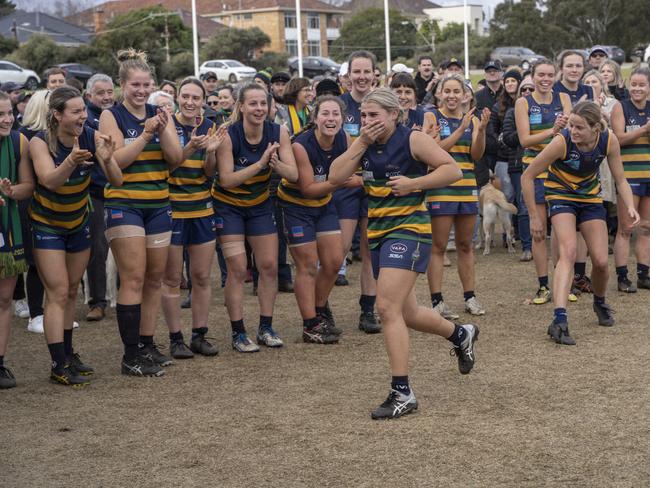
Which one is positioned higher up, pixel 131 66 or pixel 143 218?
pixel 131 66

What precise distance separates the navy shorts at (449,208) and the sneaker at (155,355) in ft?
8.52

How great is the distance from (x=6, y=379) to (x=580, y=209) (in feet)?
15.2

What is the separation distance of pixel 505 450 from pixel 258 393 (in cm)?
204

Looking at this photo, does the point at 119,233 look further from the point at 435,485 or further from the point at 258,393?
the point at 435,485

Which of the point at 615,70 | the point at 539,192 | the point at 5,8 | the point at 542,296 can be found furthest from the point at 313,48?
the point at 539,192

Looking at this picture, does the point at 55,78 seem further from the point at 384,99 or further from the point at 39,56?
the point at 39,56

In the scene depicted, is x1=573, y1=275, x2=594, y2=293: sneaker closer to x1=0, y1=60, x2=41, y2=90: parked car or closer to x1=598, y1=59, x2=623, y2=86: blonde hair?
x1=598, y1=59, x2=623, y2=86: blonde hair

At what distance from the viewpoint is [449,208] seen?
8.85 meters

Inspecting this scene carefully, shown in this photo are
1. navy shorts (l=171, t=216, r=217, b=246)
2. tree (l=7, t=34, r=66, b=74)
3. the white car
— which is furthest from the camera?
tree (l=7, t=34, r=66, b=74)

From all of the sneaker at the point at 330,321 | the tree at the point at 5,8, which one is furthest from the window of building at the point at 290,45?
the sneaker at the point at 330,321

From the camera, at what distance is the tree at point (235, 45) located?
6575cm

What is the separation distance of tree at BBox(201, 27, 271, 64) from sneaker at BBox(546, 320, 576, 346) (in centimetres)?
5961

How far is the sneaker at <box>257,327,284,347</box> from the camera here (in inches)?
328

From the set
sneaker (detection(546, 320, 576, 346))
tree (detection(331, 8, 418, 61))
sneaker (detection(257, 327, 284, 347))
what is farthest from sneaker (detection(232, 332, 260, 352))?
tree (detection(331, 8, 418, 61))
